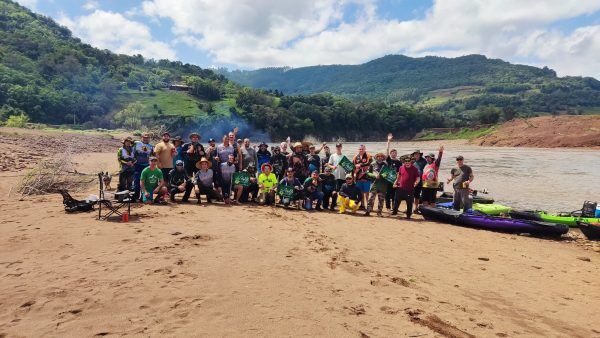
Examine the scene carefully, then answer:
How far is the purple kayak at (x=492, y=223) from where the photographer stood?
1008 centimetres

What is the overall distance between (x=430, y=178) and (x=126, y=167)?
8383mm

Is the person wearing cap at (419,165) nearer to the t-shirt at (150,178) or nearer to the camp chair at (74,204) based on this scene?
the t-shirt at (150,178)

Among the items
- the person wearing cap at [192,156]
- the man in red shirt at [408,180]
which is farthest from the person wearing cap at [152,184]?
the man in red shirt at [408,180]

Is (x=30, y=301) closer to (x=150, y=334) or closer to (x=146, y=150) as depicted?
(x=150, y=334)

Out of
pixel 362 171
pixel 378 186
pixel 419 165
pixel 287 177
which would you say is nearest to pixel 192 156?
pixel 287 177

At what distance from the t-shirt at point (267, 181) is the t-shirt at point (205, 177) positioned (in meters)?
1.36

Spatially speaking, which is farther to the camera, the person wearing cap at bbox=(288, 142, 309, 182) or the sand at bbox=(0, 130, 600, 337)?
the person wearing cap at bbox=(288, 142, 309, 182)

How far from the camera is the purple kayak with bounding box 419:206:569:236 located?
10.1m

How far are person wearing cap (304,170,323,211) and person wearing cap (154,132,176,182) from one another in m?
3.82

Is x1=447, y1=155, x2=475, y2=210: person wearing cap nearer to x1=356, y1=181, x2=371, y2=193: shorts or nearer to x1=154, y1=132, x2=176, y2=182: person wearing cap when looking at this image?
x1=356, y1=181, x2=371, y2=193: shorts

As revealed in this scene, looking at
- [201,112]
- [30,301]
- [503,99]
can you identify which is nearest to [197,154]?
[30,301]

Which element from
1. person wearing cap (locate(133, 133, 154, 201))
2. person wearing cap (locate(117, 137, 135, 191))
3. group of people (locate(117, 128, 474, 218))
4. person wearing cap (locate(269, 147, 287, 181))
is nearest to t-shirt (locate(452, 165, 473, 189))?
group of people (locate(117, 128, 474, 218))

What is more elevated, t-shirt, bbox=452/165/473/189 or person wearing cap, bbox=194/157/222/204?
t-shirt, bbox=452/165/473/189

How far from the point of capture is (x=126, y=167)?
35.6ft
